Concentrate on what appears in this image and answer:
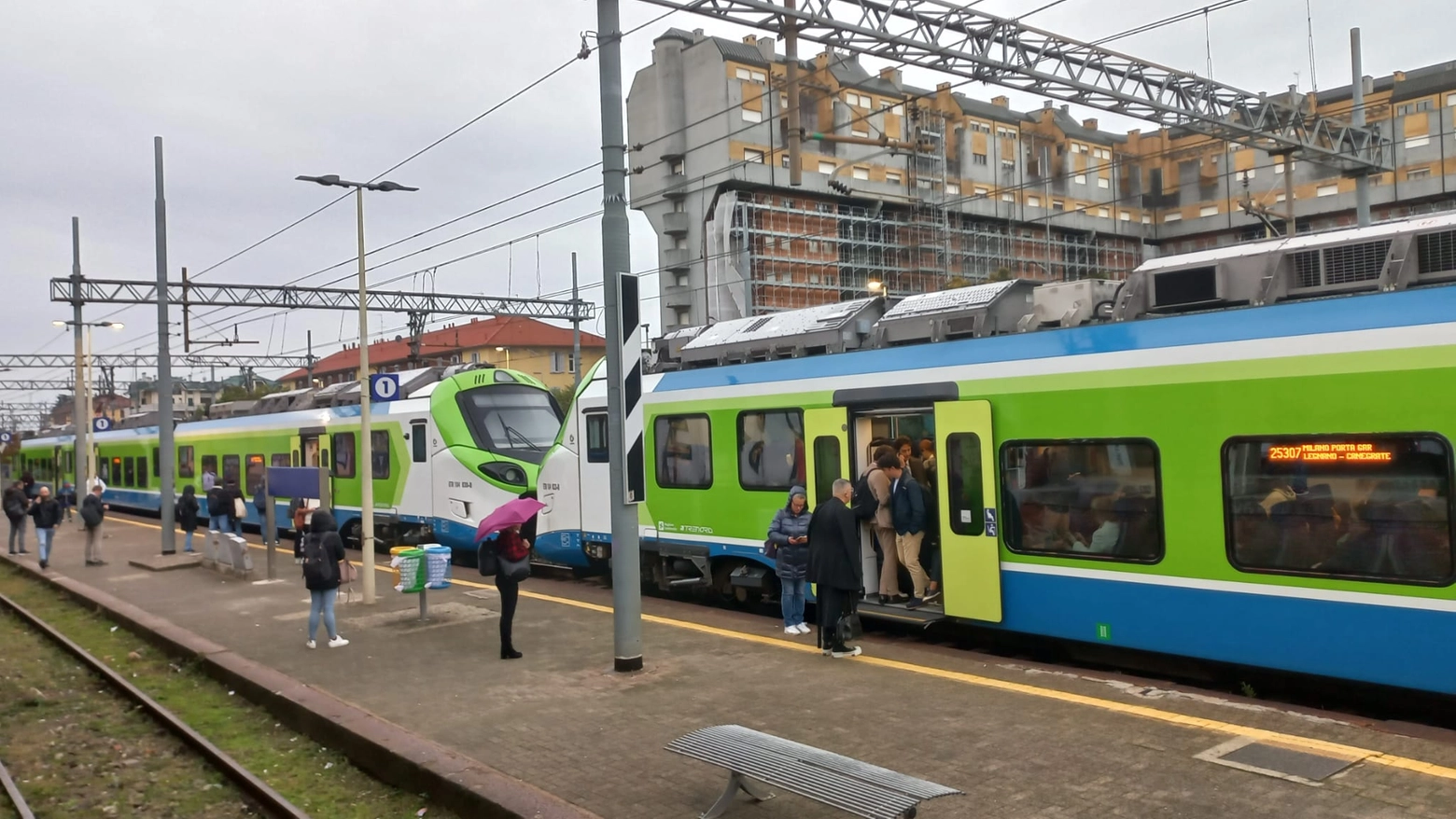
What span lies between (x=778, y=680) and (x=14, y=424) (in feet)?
358

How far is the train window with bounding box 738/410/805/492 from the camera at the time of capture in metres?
11.4

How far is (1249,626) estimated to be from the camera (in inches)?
298

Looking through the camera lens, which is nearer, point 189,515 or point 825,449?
point 825,449

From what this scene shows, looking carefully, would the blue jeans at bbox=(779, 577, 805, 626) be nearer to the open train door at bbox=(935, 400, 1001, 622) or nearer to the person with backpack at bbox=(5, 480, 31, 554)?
the open train door at bbox=(935, 400, 1001, 622)

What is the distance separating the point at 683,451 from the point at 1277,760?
25.7ft

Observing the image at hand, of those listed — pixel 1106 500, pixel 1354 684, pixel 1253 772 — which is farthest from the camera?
pixel 1106 500

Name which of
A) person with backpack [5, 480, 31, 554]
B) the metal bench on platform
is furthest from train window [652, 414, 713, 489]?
person with backpack [5, 480, 31, 554]

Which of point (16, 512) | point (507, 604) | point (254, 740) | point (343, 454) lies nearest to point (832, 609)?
point (507, 604)

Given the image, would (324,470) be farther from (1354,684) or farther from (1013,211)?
(1013,211)

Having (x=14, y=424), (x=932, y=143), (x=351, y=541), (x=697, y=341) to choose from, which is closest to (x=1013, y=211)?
(x=932, y=143)

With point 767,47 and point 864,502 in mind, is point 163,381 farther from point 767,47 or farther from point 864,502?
point 767,47

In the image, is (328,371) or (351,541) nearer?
(351,541)

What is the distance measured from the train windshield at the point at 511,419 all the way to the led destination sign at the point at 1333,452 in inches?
498

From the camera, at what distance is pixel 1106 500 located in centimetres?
847
